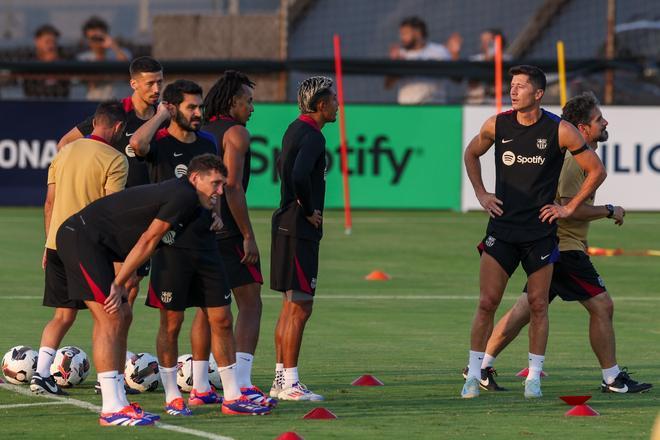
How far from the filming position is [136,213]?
9562 millimetres

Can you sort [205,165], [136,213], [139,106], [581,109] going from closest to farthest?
1. [205,165]
2. [136,213]
3. [139,106]
4. [581,109]

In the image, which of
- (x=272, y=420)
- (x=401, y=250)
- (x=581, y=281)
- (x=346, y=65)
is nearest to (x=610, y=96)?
(x=346, y=65)

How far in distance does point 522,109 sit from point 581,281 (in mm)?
1337

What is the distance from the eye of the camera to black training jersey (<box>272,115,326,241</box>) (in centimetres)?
1077

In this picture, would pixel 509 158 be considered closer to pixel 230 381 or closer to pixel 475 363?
pixel 475 363

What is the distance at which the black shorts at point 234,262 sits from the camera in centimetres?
1074

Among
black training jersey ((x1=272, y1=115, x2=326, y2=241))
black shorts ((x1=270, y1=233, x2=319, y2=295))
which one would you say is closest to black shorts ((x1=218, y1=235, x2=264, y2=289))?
black shorts ((x1=270, y1=233, x2=319, y2=295))

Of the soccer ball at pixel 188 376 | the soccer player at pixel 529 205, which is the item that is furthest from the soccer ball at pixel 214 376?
the soccer player at pixel 529 205

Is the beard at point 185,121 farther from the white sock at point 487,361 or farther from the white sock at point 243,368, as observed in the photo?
the white sock at point 487,361

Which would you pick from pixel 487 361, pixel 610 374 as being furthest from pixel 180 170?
pixel 610 374

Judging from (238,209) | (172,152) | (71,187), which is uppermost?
(172,152)

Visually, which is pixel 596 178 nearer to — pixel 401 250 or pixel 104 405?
pixel 104 405

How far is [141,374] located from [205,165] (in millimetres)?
2181

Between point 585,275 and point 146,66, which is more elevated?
point 146,66
